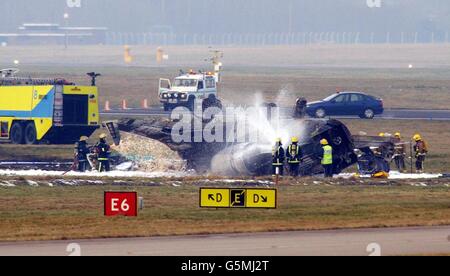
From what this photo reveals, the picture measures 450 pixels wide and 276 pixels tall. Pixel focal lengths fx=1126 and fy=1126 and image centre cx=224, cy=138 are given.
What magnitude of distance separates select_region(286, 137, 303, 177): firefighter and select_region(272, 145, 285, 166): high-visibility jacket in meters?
0.45

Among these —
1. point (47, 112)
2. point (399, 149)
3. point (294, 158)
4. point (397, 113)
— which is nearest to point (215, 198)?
point (294, 158)

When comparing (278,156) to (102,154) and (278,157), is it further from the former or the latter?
(102,154)

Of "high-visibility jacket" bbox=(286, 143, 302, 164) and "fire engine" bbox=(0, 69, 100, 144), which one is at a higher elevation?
"fire engine" bbox=(0, 69, 100, 144)

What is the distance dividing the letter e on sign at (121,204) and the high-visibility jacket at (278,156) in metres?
11.0

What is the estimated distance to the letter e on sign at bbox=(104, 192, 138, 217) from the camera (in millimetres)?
33344

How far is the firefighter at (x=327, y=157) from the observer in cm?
4431

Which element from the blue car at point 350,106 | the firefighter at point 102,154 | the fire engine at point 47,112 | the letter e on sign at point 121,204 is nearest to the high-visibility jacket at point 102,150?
the firefighter at point 102,154

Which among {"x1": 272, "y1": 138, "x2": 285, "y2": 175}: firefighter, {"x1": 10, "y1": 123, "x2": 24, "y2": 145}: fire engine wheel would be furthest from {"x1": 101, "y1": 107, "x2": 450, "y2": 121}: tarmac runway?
{"x1": 272, "y1": 138, "x2": 285, "y2": 175}: firefighter

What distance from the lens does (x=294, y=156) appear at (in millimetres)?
44188

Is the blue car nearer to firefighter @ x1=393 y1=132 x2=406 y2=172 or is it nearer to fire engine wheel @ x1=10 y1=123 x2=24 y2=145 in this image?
fire engine wheel @ x1=10 y1=123 x2=24 y2=145

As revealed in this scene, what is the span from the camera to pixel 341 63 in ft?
529

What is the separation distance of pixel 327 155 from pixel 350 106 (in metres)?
30.3
